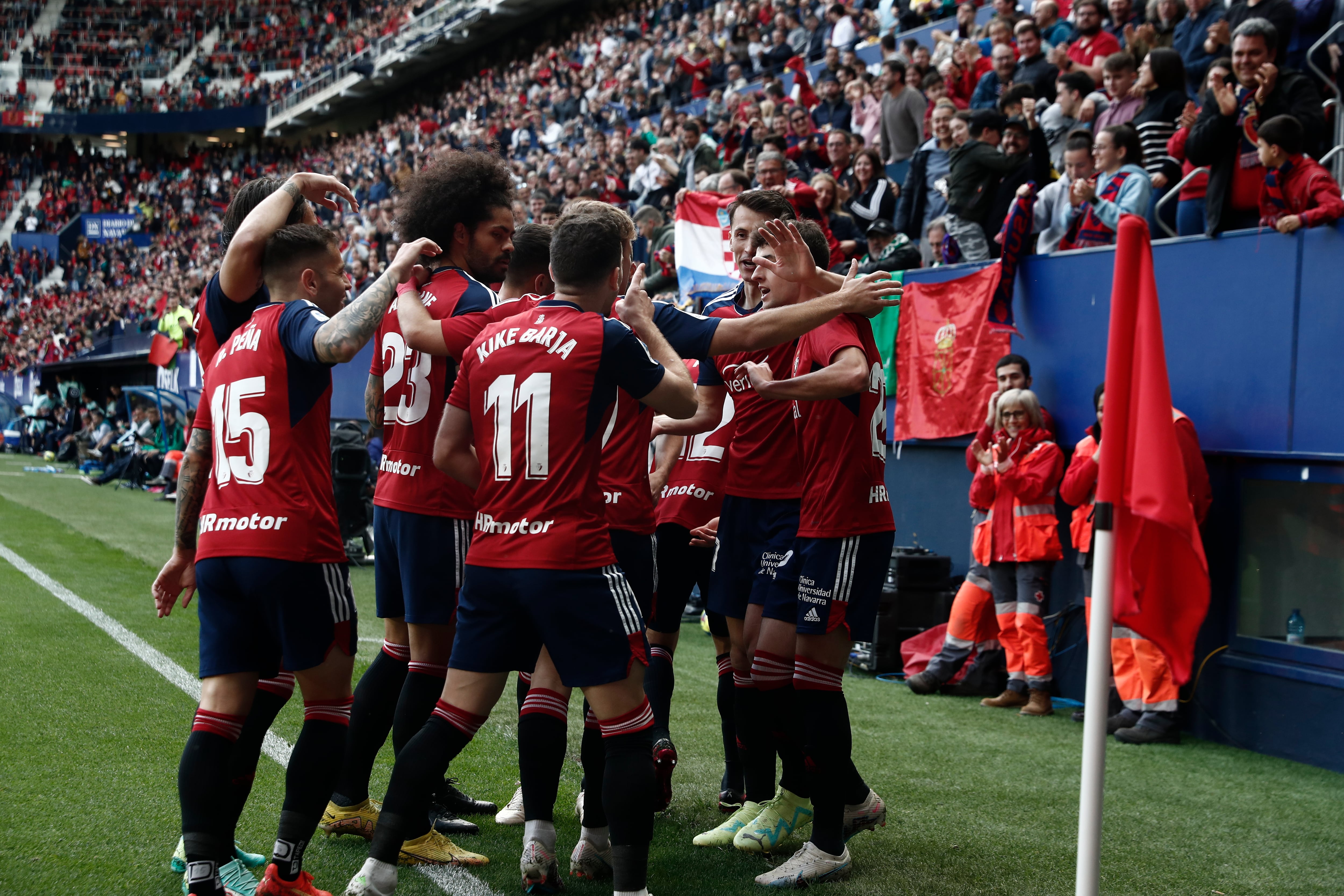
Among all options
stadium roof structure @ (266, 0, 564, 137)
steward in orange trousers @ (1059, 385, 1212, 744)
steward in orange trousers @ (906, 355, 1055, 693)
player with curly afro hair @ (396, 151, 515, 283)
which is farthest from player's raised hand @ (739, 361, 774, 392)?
stadium roof structure @ (266, 0, 564, 137)

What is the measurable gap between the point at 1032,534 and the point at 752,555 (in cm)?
347

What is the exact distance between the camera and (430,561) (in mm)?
4125

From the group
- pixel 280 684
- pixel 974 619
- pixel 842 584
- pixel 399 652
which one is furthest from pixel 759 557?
pixel 974 619

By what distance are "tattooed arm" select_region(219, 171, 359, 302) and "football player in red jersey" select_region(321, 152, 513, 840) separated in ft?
1.71

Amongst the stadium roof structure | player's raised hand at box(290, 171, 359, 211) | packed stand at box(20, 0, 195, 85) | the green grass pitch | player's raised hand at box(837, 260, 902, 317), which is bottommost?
the green grass pitch

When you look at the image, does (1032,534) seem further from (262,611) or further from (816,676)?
(262,611)

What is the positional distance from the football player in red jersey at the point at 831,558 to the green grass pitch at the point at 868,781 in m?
0.25

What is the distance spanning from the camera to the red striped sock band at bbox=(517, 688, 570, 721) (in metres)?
3.72

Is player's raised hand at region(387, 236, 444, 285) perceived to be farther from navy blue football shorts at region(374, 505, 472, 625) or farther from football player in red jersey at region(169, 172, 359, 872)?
navy blue football shorts at region(374, 505, 472, 625)

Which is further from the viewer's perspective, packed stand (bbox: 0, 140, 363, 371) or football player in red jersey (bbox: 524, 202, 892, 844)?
packed stand (bbox: 0, 140, 363, 371)

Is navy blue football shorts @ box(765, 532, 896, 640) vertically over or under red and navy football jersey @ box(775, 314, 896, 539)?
under

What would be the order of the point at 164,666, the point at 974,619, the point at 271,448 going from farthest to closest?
1. the point at 974,619
2. the point at 164,666
3. the point at 271,448

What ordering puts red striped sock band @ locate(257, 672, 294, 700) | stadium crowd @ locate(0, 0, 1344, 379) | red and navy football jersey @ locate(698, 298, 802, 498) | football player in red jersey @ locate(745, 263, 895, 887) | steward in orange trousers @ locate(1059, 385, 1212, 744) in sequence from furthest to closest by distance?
stadium crowd @ locate(0, 0, 1344, 379) < steward in orange trousers @ locate(1059, 385, 1212, 744) < red and navy football jersey @ locate(698, 298, 802, 498) < football player in red jersey @ locate(745, 263, 895, 887) < red striped sock band @ locate(257, 672, 294, 700)

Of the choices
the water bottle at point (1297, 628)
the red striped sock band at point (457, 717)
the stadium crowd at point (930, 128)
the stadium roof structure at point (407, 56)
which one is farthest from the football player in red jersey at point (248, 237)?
the stadium roof structure at point (407, 56)
